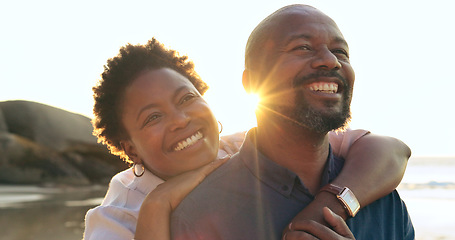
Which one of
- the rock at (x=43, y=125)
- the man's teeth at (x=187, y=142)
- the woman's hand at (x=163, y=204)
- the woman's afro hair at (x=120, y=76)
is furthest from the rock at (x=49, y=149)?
the woman's hand at (x=163, y=204)

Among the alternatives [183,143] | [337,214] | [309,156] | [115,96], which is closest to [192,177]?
[183,143]

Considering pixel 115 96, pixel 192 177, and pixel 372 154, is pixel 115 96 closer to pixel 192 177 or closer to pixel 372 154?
pixel 192 177

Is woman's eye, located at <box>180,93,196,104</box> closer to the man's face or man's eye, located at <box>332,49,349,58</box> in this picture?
the man's face

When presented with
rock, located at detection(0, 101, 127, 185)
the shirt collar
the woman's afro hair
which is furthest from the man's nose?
rock, located at detection(0, 101, 127, 185)

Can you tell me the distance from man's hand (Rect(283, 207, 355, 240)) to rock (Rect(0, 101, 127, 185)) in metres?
23.6

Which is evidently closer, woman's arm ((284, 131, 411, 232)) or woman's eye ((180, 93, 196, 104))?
woman's arm ((284, 131, 411, 232))

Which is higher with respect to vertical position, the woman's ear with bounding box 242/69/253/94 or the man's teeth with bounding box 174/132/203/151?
the woman's ear with bounding box 242/69/253/94

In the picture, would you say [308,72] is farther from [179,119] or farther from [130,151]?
[130,151]

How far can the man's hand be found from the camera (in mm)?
1796

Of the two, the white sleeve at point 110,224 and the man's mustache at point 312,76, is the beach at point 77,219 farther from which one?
the man's mustache at point 312,76

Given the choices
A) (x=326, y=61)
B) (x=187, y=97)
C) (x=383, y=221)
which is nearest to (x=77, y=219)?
(x=187, y=97)

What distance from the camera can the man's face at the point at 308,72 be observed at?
2092mm

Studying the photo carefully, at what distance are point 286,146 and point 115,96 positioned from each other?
1.38 m

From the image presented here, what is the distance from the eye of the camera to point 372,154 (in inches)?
95.8
